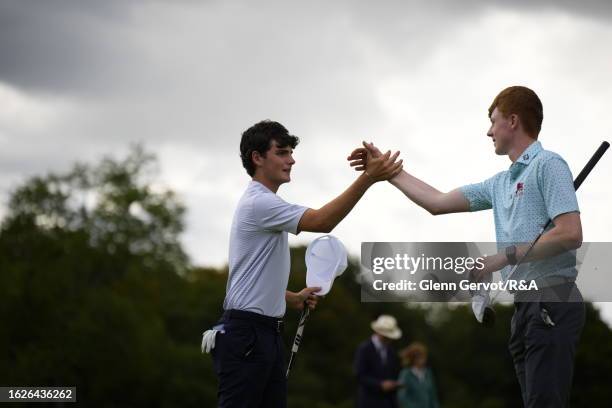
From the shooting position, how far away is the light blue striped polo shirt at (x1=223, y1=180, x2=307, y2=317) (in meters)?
5.95

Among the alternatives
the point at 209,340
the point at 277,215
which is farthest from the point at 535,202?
the point at 209,340

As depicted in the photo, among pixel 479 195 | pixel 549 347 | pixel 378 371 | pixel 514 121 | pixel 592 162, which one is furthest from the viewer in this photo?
pixel 378 371

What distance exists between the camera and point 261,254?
19.8ft

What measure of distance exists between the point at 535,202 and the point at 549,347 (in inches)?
30.6

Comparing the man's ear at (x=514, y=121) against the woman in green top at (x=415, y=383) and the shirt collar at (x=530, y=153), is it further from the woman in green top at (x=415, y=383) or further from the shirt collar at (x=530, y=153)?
the woman in green top at (x=415, y=383)

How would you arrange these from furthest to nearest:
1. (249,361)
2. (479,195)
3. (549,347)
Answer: (479,195) < (249,361) < (549,347)

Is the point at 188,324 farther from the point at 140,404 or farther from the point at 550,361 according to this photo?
the point at 550,361

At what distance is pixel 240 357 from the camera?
230 inches

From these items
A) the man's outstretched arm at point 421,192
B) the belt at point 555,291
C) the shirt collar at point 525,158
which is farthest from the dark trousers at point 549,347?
the man's outstretched arm at point 421,192

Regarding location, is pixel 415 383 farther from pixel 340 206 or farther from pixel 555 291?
pixel 555 291

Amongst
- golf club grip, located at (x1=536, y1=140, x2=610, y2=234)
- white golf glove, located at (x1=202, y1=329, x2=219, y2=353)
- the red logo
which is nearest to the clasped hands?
the red logo

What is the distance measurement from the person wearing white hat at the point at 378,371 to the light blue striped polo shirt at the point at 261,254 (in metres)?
7.20

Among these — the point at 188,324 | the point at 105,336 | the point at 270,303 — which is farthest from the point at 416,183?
the point at 188,324

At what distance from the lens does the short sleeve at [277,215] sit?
595 cm
